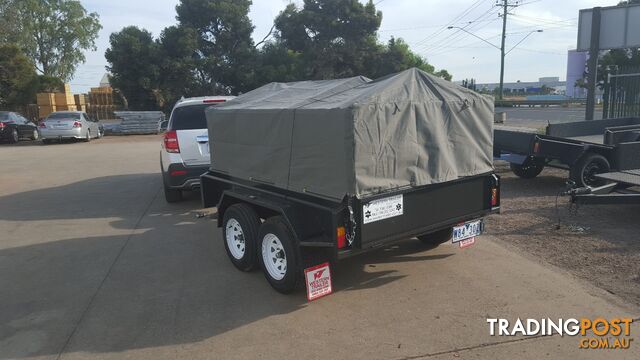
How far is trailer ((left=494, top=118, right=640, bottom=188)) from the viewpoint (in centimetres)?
829

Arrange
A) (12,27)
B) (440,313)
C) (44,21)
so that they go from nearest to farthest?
(440,313) → (12,27) → (44,21)

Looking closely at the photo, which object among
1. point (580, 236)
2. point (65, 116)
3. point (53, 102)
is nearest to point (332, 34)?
point (53, 102)

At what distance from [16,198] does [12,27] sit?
155 feet

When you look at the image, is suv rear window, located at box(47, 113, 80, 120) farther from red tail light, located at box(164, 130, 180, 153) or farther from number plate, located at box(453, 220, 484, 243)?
number plate, located at box(453, 220, 484, 243)

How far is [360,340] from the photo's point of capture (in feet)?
12.7

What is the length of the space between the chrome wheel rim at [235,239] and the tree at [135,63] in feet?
103

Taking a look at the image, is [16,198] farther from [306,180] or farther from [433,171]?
[433,171]

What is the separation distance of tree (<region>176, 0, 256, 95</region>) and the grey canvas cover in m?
32.3

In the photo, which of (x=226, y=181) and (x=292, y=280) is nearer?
(x=292, y=280)

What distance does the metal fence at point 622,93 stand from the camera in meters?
13.4

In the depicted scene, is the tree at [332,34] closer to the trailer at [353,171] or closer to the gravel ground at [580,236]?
the gravel ground at [580,236]

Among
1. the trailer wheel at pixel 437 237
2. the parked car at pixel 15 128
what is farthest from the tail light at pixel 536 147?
the parked car at pixel 15 128

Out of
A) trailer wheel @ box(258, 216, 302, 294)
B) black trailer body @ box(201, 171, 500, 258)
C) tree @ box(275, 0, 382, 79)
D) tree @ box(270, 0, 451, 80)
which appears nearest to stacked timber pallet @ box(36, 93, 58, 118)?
tree @ box(270, 0, 451, 80)

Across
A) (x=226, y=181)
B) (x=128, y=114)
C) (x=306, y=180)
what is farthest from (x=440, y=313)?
(x=128, y=114)
